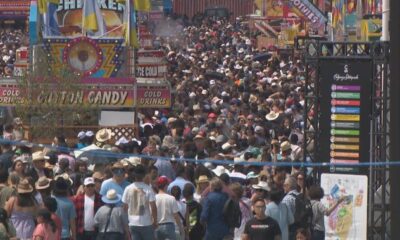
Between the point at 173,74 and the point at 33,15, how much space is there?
36.3 feet

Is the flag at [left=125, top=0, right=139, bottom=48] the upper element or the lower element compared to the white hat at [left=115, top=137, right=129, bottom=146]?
upper

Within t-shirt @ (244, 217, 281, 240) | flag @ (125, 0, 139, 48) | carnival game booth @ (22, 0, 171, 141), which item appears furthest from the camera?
flag @ (125, 0, 139, 48)

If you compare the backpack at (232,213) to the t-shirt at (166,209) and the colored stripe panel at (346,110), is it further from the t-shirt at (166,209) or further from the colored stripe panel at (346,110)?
the colored stripe panel at (346,110)

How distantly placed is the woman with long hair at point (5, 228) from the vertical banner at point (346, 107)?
4.84 metres

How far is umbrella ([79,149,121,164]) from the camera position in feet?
58.6

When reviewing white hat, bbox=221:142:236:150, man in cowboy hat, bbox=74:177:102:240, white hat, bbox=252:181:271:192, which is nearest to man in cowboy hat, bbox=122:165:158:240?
man in cowboy hat, bbox=74:177:102:240

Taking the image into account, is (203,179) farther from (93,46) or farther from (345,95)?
(93,46)

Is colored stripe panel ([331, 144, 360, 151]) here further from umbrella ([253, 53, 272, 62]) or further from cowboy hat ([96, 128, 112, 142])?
umbrella ([253, 53, 272, 62])

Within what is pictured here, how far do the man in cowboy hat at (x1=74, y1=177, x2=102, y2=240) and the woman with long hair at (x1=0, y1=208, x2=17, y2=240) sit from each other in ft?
6.30

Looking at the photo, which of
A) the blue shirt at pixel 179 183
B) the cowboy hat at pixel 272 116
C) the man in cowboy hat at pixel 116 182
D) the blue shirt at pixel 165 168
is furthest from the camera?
the cowboy hat at pixel 272 116

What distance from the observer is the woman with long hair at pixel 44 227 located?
14.1m

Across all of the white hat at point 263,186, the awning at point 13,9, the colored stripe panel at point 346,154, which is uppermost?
the awning at point 13,9

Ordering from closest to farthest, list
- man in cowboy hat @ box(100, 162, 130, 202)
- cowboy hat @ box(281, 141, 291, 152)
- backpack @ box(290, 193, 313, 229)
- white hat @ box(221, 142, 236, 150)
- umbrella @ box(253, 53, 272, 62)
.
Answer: backpack @ box(290, 193, 313, 229) → man in cowboy hat @ box(100, 162, 130, 202) → cowboy hat @ box(281, 141, 291, 152) → white hat @ box(221, 142, 236, 150) → umbrella @ box(253, 53, 272, 62)

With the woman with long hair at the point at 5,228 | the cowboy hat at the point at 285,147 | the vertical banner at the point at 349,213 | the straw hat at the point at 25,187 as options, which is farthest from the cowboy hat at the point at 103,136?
the woman with long hair at the point at 5,228
